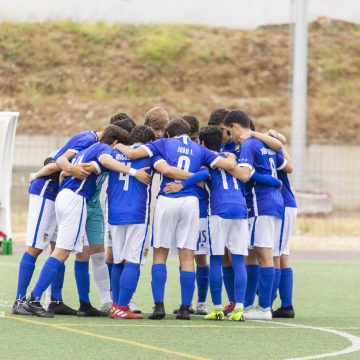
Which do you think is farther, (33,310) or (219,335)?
(33,310)

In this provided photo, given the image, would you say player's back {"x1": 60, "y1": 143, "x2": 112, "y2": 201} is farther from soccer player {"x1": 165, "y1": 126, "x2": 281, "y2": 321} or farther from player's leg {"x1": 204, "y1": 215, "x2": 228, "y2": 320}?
player's leg {"x1": 204, "y1": 215, "x2": 228, "y2": 320}

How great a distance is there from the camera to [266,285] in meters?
10.9

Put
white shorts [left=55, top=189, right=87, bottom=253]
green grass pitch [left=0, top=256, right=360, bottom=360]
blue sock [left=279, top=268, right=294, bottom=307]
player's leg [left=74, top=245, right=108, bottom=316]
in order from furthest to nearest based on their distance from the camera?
blue sock [left=279, top=268, right=294, bottom=307] → player's leg [left=74, top=245, right=108, bottom=316] → white shorts [left=55, top=189, right=87, bottom=253] → green grass pitch [left=0, top=256, right=360, bottom=360]

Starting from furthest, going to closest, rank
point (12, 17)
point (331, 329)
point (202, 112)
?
point (12, 17) < point (202, 112) < point (331, 329)

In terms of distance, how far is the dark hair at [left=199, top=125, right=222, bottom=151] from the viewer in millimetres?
10938

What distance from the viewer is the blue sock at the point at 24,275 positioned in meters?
10.6

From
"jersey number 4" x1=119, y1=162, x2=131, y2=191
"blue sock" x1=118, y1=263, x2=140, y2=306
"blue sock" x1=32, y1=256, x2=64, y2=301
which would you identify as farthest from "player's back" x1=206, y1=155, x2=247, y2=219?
"blue sock" x1=32, y1=256, x2=64, y2=301

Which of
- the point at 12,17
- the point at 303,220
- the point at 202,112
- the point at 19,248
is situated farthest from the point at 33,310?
the point at 12,17

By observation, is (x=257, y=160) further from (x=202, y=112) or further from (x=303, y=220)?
(x=202, y=112)

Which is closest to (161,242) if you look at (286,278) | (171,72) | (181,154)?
(181,154)

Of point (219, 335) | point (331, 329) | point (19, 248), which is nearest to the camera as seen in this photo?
point (219, 335)

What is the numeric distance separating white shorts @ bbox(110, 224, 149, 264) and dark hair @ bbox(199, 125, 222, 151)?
1.06 m

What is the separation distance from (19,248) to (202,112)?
24.0 m

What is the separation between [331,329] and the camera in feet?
33.1
